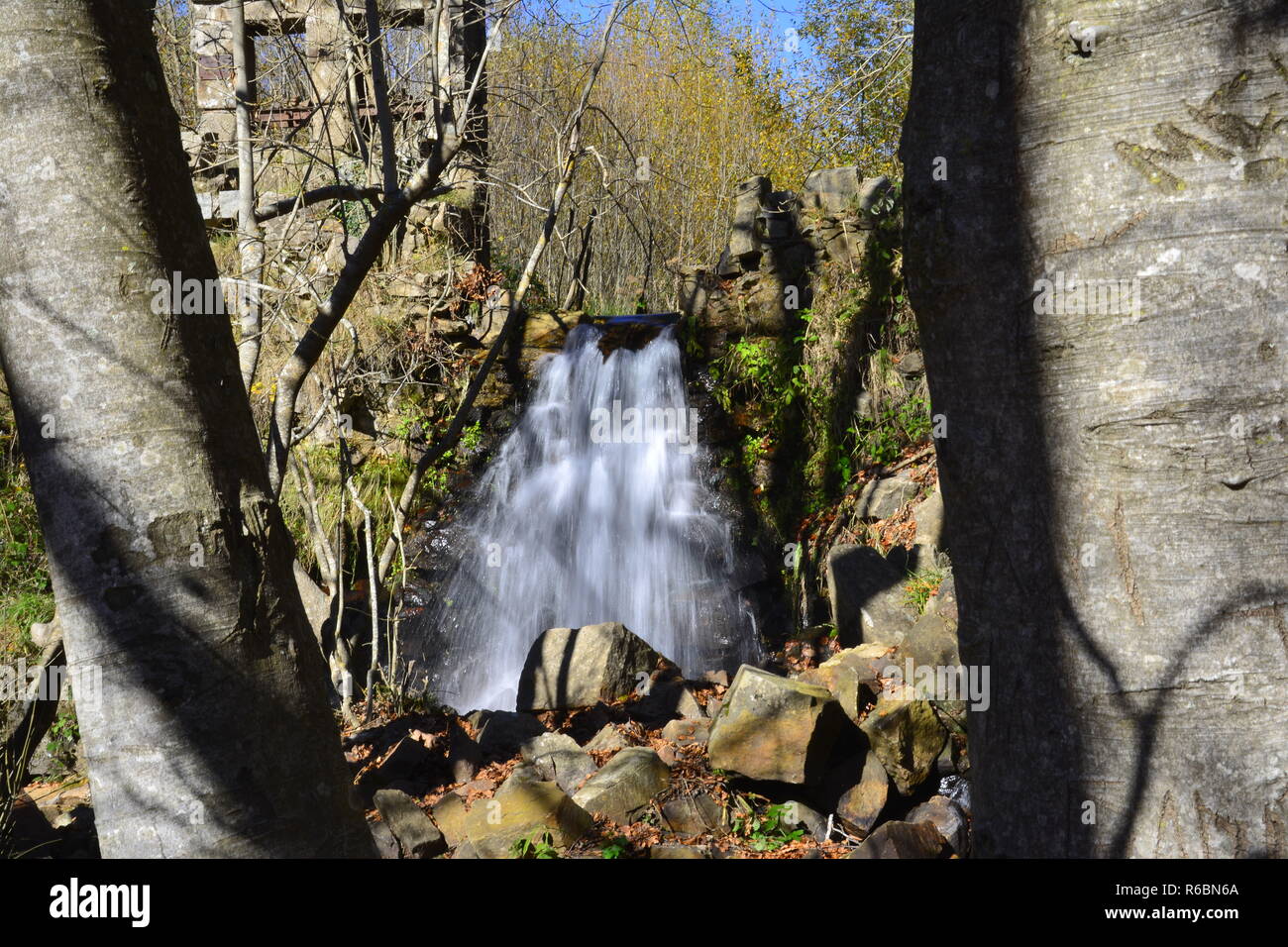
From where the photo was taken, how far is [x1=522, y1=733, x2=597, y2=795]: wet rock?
4191 mm

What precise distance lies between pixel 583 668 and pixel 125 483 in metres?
4.31

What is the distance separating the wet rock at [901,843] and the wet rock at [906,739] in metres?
0.44

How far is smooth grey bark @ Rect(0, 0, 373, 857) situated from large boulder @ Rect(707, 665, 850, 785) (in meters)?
2.60

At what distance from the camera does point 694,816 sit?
377 centimetres

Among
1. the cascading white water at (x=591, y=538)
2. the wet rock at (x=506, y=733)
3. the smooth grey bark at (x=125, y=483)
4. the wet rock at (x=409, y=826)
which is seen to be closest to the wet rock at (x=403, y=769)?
the wet rock at (x=506, y=733)

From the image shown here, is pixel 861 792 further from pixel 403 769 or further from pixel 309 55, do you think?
pixel 309 55

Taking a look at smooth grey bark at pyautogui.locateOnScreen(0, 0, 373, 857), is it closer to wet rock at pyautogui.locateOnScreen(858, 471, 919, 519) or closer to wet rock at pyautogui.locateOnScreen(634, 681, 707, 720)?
wet rock at pyautogui.locateOnScreen(634, 681, 707, 720)

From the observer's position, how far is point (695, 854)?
10.9 feet

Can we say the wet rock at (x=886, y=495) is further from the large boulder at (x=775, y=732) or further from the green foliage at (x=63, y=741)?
the green foliage at (x=63, y=741)

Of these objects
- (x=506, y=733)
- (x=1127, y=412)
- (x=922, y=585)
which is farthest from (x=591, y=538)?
(x=1127, y=412)

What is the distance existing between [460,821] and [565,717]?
60.1 inches

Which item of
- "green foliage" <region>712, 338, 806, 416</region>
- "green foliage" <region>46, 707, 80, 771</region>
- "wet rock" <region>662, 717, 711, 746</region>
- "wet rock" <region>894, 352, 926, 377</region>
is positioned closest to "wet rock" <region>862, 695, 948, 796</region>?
"wet rock" <region>662, 717, 711, 746</region>
